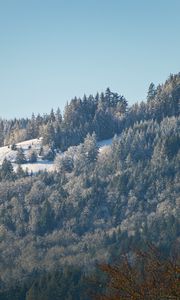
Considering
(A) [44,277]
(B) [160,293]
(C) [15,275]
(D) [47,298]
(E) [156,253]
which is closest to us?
(B) [160,293]

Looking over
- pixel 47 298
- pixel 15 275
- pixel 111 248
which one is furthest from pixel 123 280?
pixel 111 248

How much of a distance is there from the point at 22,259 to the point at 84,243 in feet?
83.1

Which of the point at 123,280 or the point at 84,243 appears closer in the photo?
the point at 123,280

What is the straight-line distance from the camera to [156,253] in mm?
22312

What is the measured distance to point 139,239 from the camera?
174 meters

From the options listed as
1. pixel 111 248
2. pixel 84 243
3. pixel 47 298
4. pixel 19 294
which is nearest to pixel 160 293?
pixel 47 298

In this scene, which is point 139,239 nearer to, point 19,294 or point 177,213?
point 177,213

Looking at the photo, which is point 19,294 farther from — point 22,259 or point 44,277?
point 22,259

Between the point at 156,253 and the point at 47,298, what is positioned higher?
the point at 156,253

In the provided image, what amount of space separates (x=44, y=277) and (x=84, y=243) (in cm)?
6383

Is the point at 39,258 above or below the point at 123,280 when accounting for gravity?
below

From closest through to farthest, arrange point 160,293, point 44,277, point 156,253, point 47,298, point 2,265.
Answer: point 160,293 < point 156,253 < point 47,298 < point 44,277 < point 2,265

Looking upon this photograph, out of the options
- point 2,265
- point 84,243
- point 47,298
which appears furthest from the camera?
point 84,243

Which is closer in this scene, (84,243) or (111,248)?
(111,248)
